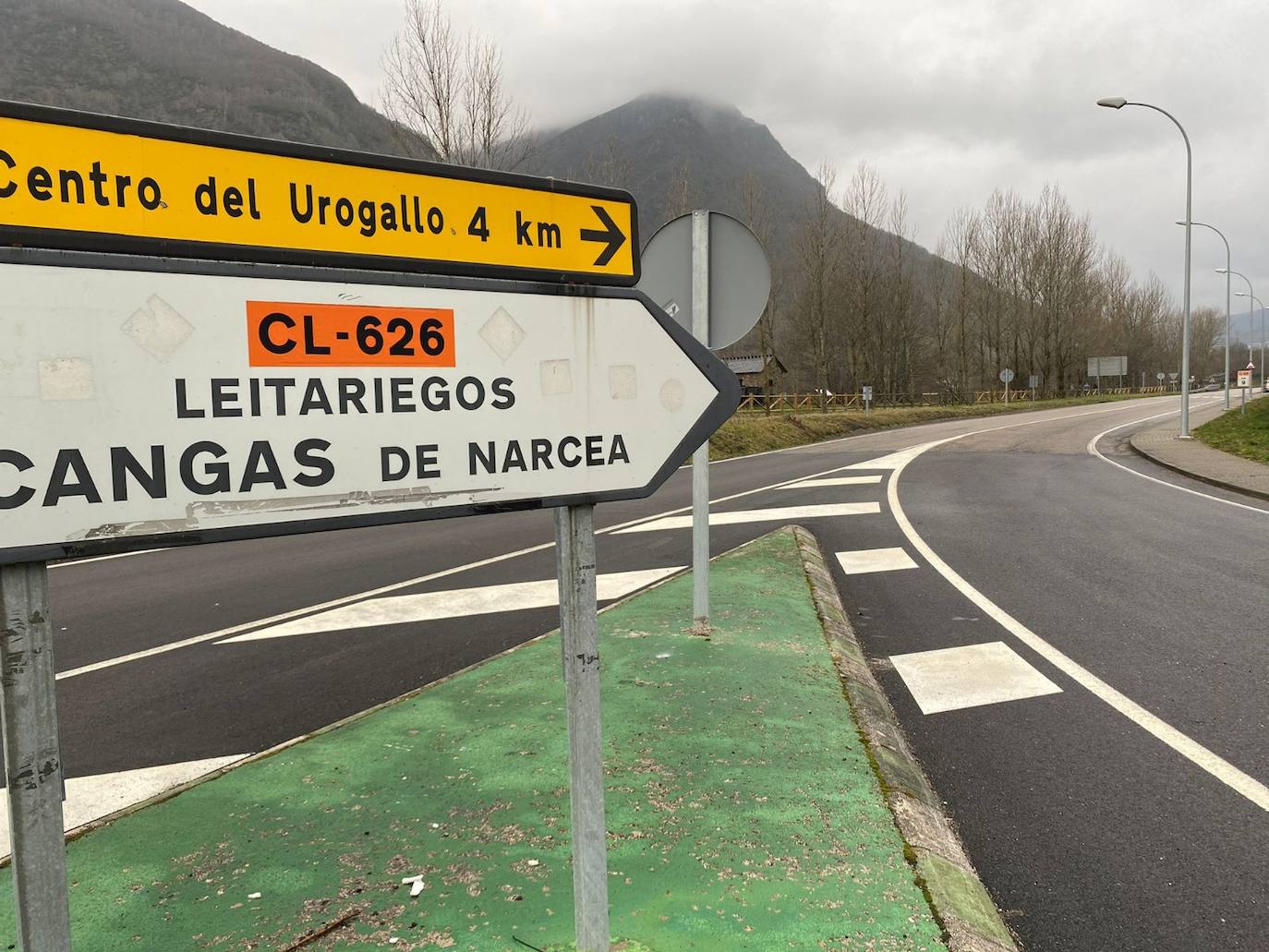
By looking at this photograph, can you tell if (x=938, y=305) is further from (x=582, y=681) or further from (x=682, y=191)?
(x=582, y=681)

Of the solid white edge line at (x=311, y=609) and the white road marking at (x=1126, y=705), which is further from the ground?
the solid white edge line at (x=311, y=609)

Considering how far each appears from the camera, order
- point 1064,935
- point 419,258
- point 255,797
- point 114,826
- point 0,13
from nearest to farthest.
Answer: point 419,258 < point 1064,935 < point 114,826 < point 255,797 < point 0,13

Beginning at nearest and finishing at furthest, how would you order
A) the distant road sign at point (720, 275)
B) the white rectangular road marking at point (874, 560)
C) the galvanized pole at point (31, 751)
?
the galvanized pole at point (31, 751)
the distant road sign at point (720, 275)
the white rectangular road marking at point (874, 560)

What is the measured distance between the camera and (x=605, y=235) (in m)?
1.96

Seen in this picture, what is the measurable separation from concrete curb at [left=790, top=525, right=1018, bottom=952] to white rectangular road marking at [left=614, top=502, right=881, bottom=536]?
17.3 feet

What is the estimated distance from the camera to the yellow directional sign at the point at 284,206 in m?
1.33

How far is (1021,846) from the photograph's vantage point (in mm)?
3016

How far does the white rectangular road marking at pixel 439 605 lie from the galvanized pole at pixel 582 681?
12.8 ft

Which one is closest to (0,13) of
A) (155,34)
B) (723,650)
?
(155,34)

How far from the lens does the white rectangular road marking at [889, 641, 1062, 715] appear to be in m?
4.49

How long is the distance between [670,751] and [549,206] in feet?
8.08

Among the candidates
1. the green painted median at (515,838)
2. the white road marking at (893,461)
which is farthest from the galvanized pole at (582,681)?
the white road marking at (893,461)

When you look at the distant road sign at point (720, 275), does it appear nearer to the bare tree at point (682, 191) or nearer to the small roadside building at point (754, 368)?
the bare tree at point (682, 191)

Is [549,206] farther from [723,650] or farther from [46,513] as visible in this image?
[723,650]
